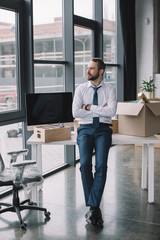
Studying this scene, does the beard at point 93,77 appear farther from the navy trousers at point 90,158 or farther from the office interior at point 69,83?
the office interior at point 69,83

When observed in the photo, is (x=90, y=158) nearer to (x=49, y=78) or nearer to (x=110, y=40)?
(x=49, y=78)

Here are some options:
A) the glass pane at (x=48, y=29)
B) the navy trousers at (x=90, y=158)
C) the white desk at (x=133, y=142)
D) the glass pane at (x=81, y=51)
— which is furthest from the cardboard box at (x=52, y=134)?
the glass pane at (x=81, y=51)

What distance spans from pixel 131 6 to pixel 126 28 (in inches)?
22.0

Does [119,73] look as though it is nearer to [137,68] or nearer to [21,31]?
[137,68]

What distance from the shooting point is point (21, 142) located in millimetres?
4367

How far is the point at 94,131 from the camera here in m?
3.43

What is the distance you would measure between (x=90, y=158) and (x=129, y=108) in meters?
0.81

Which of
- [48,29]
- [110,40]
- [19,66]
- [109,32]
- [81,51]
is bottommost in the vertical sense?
[19,66]

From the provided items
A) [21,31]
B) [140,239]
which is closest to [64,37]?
[21,31]

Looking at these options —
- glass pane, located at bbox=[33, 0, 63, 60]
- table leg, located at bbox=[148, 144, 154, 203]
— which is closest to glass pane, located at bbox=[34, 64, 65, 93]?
glass pane, located at bbox=[33, 0, 63, 60]

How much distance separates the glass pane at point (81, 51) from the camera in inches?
214

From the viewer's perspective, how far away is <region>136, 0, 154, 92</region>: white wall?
6.96 metres

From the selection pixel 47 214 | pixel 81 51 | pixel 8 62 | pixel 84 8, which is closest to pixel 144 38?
pixel 84 8

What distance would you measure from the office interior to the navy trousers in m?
0.27
